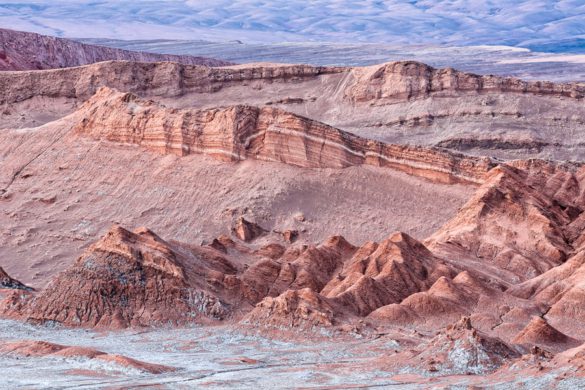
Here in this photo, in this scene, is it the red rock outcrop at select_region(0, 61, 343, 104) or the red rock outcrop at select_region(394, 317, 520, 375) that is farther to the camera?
the red rock outcrop at select_region(0, 61, 343, 104)

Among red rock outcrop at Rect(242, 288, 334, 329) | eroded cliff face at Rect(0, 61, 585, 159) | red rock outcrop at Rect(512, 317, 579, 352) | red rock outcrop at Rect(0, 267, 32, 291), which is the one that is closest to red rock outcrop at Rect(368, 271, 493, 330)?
red rock outcrop at Rect(242, 288, 334, 329)

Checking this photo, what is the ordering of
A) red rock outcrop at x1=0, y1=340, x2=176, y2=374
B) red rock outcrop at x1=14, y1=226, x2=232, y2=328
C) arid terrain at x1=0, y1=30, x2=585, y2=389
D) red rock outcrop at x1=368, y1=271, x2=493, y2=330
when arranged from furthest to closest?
red rock outcrop at x1=14, y1=226, x2=232, y2=328
red rock outcrop at x1=368, y1=271, x2=493, y2=330
arid terrain at x1=0, y1=30, x2=585, y2=389
red rock outcrop at x1=0, y1=340, x2=176, y2=374

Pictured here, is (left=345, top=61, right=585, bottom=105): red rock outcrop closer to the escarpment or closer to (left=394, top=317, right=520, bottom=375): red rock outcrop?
the escarpment

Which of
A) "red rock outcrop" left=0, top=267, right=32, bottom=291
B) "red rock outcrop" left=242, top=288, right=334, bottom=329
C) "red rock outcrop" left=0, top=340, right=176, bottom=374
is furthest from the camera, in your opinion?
"red rock outcrop" left=0, top=267, right=32, bottom=291

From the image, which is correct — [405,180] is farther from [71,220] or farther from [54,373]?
[54,373]

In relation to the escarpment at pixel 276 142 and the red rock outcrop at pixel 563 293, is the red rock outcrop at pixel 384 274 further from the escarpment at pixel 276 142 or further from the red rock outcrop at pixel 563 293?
the escarpment at pixel 276 142
